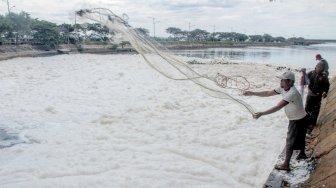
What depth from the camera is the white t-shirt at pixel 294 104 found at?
5301 millimetres

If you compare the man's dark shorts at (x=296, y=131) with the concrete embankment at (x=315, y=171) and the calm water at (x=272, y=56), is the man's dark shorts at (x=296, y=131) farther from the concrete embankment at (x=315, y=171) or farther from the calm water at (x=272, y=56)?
the calm water at (x=272, y=56)

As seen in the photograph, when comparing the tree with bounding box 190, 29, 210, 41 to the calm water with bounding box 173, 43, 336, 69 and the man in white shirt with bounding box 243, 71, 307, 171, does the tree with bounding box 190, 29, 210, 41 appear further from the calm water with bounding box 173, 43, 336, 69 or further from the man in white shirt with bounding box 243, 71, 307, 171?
the man in white shirt with bounding box 243, 71, 307, 171

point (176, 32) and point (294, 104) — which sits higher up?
point (176, 32)

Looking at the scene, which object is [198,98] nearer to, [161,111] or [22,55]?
[161,111]

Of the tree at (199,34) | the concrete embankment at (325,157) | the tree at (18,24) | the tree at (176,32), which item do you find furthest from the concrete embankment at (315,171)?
the tree at (199,34)

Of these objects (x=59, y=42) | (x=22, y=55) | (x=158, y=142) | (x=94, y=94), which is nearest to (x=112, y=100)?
(x=94, y=94)

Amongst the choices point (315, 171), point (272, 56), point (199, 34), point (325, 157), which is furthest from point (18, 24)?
point (199, 34)

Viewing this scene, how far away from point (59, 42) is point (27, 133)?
55669mm

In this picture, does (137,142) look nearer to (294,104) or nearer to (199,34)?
(294,104)

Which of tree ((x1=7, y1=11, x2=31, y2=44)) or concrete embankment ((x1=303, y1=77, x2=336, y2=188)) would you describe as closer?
concrete embankment ((x1=303, y1=77, x2=336, y2=188))

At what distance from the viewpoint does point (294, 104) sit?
541 centimetres

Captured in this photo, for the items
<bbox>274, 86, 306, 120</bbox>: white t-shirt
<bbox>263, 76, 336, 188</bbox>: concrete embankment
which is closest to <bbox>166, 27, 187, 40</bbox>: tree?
<bbox>263, 76, 336, 188</bbox>: concrete embankment

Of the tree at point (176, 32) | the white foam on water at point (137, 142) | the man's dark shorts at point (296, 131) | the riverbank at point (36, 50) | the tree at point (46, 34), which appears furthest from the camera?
the tree at point (176, 32)

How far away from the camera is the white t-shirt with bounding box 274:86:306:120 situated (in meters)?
5.30
